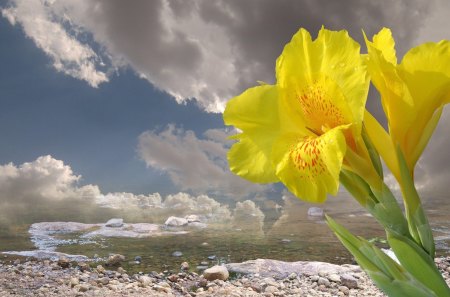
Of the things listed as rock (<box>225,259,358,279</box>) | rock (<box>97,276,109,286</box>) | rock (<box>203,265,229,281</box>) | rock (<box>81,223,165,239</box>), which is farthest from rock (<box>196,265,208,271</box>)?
rock (<box>81,223,165,239</box>)

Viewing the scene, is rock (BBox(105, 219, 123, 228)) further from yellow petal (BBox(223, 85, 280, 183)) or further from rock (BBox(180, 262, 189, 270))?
yellow petal (BBox(223, 85, 280, 183))

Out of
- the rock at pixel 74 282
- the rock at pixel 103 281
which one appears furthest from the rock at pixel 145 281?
the rock at pixel 74 282

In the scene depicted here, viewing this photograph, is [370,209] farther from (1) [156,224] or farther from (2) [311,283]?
(1) [156,224]

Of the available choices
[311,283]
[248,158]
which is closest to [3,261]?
[311,283]

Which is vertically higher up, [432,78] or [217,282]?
[432,78]

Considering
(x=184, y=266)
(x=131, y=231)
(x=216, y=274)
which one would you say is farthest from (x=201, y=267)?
(x=131, y=231)

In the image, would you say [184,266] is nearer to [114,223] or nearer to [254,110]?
[114,223]
